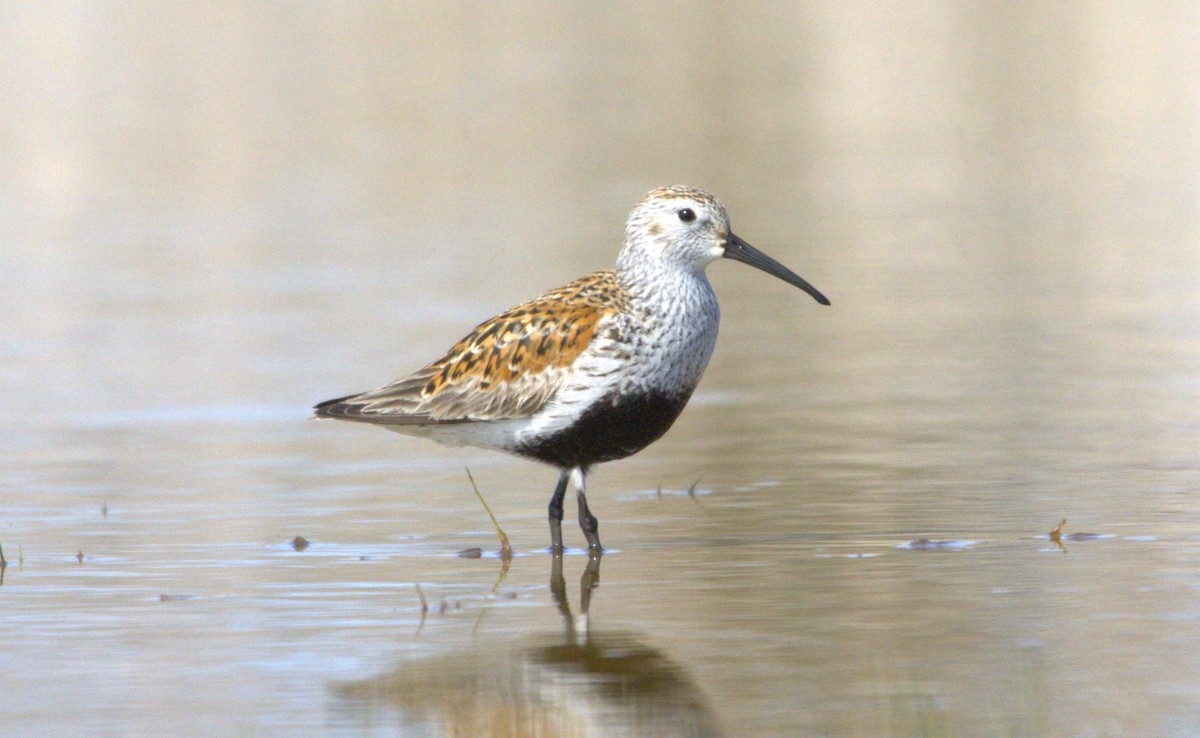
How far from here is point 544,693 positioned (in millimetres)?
7227

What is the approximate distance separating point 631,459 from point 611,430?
2890 mm

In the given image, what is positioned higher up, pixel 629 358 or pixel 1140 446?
pixel 629 358

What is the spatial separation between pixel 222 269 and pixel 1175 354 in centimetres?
1117

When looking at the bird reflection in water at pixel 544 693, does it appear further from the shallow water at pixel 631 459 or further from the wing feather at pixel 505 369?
the wing feather at pixel 505 369

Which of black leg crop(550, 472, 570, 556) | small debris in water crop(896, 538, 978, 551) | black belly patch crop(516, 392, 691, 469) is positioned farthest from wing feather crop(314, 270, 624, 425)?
small debris in water crop(896, 538, 978, 551)

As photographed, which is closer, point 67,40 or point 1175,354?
point 1175,354

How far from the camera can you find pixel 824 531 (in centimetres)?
1000

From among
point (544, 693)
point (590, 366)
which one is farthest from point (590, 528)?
point (544, 693)

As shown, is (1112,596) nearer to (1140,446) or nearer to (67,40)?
(1140,446)

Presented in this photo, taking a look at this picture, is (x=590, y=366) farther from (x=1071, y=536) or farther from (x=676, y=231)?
(x=1071, y=536)

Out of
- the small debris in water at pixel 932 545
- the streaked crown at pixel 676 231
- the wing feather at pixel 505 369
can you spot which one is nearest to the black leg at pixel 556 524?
the wing feather at pixel 505 369

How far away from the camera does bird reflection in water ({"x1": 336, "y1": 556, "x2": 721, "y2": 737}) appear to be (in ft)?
22.3

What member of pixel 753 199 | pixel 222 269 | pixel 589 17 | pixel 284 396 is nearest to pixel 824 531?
pixel 284 396

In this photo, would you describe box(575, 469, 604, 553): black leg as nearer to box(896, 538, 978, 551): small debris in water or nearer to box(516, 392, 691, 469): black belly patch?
box(516, 392, 691, 469): black belly patch
